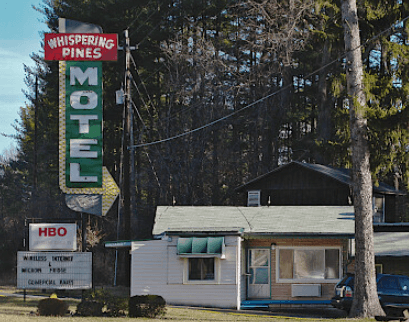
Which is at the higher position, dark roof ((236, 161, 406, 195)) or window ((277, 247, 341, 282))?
dark roof ((236, 161, 406, 195))

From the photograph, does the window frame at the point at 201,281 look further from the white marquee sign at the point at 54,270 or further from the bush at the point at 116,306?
the bush at the point at 116,306

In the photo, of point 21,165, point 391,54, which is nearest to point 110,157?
point 21,165

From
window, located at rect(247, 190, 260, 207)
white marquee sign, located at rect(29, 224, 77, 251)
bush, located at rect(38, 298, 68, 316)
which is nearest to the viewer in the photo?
bush, located at rect(38, 298, 68, 316)

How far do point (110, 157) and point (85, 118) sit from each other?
2595cm

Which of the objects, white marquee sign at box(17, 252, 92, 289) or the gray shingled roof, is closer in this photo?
white marquee sign at box(17, 252, 92, 289)

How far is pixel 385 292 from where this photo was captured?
25.6 metres

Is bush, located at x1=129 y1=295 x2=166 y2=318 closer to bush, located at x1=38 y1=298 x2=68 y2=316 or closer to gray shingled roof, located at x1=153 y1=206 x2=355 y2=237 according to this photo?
bush, located at x1=38 y1=298 x2=68 y2=316

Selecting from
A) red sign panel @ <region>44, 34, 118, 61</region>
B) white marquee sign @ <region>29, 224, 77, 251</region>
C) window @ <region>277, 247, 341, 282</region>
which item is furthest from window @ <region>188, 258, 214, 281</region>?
red sign panel @ <region>44, 34, 118, 61</region>

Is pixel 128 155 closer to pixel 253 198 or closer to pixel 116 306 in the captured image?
pixel 253 198

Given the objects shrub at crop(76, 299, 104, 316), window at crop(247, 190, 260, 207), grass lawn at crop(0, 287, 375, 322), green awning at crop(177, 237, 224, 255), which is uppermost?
window at crop(247, 190, 260, 207)

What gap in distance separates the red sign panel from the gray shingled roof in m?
8.03

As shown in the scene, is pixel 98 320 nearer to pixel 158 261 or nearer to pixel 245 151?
pixel 158 261

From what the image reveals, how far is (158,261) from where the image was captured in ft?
95.5

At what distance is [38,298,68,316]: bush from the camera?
23.0 m
